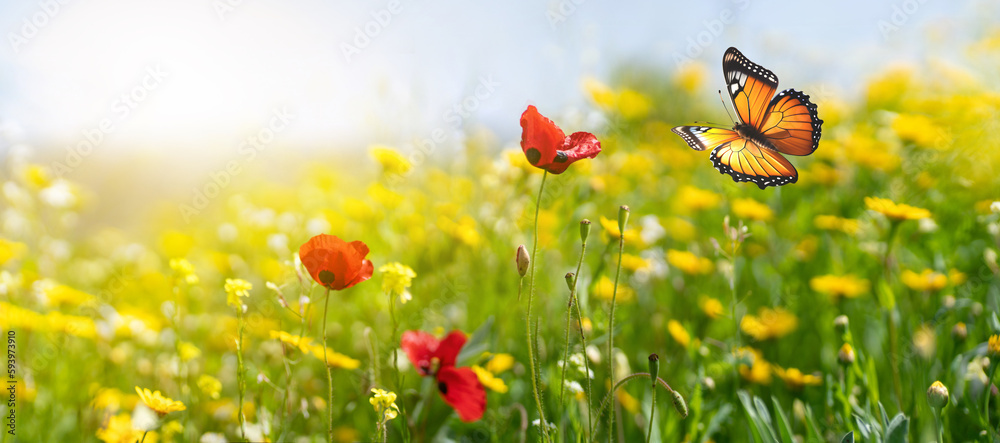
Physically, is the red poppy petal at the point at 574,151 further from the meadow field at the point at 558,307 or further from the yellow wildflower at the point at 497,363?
the yellow wildflower at the point at 497,363

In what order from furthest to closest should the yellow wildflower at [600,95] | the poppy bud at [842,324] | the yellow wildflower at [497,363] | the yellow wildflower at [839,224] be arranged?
1. the yellow wildflower at [600,95]
2. the yellow wildflower at [839,224]
3. the yellow wildflower at [497,363]
4. the poppy bud at [842,324]

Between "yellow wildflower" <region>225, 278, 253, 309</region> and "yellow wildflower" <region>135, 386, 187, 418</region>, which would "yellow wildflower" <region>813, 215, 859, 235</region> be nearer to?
"yellow wildflower" <region>225, 278, 253, 309</region>

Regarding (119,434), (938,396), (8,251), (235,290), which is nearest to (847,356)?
(938,396)

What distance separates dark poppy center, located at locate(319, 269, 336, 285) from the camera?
2.90 feet

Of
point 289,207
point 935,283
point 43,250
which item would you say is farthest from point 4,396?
point 935,283

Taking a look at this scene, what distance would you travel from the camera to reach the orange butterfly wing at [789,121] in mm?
922

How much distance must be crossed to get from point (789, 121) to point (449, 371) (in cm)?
77

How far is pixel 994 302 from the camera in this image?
1.41 m

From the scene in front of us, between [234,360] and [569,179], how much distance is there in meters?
1.36

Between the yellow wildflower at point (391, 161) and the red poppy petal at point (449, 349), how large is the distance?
30.5 inches

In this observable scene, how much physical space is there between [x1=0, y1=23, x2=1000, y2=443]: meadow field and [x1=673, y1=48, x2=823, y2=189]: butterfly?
20cm

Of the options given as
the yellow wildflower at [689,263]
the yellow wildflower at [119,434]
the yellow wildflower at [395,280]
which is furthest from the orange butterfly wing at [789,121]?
the yellow wildflower at [119,434]

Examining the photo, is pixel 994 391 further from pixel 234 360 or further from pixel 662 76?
pixel 662 76

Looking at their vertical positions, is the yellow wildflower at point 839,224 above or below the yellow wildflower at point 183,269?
above
